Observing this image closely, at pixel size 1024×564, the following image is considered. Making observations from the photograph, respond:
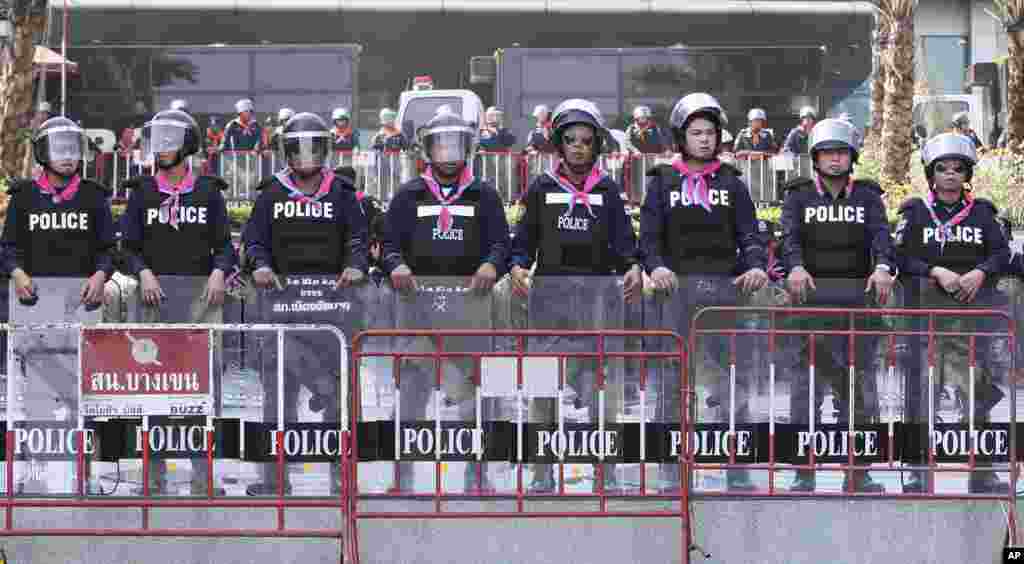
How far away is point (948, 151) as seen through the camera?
1081 cm

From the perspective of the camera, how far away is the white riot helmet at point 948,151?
10812mm

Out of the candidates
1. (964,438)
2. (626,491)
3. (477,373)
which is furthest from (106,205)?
(964,438)

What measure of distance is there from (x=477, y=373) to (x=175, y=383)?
1.42m

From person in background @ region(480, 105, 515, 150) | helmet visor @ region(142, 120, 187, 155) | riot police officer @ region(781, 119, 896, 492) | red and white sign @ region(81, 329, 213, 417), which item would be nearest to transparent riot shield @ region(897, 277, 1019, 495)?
riot police officer @ region(781, 119, 896, 492)

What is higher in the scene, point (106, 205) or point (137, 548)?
point (106, 205)

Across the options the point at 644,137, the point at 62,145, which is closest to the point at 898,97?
the point at 644,137

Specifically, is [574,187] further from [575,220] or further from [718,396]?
[718,396]

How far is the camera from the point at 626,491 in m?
9.64

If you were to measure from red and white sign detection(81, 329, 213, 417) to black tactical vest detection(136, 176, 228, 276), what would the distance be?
1152 mm

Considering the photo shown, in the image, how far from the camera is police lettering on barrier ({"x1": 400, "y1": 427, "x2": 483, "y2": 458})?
959 centimetres

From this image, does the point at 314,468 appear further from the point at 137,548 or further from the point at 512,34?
the point at 512,34

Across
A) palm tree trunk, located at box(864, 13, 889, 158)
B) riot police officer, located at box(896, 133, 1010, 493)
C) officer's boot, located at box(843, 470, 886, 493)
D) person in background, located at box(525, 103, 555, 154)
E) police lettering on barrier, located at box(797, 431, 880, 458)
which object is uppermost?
palm tree trunk, located at box(864, 13, 889, 158)

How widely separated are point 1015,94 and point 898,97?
4.29 meters

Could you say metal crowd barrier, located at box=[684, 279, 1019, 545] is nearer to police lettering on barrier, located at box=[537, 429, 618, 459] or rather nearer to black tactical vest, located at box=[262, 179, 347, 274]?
police lettering on barrier, located at box=[537, 429, 618, 459]
